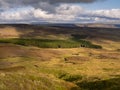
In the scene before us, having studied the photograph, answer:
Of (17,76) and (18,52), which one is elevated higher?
(17,76)

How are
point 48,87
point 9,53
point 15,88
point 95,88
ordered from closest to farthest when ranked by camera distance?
point 15,88, point 48,87, point 95,88, point 9,53

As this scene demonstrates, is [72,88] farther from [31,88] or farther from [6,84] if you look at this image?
[6,84]

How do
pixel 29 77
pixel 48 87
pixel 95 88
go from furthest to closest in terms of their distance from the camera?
pixel 95 88
pixel 29 77
pixel 48 87

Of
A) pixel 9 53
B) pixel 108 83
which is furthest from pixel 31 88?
pixel 9 53

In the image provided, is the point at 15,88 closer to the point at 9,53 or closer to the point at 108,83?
the point at 108,83

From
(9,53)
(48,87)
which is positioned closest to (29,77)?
(48,87)

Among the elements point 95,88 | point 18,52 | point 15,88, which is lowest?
point 18,52

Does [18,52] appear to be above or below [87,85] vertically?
below

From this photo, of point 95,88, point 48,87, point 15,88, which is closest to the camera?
point 15,88

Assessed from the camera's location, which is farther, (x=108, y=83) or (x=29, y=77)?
(x=108, y=83)
